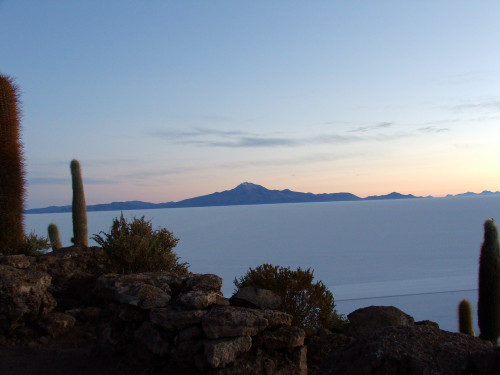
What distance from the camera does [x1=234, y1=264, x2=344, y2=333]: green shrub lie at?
6734mm

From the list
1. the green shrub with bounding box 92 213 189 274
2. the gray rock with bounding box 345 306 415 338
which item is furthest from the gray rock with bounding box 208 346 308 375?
the green shrub with bounding box 92 213 189 274

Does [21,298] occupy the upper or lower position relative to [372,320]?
upper

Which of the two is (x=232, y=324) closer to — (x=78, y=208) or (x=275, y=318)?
(x=275, y=318)

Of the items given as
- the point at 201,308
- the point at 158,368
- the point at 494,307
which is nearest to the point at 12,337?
the point at 158,368

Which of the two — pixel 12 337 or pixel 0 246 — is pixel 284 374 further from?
pixel 0 246

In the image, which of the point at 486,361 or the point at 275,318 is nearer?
the point at 486,361

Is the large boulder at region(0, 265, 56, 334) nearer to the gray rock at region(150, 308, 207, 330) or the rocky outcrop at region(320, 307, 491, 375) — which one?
the gray rock at region(150, 308, 207, 330)

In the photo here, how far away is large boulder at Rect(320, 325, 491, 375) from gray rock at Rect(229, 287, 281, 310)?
2337 millimetres

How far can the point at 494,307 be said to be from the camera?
1527cm

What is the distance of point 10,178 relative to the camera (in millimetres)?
11516

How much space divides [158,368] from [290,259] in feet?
143

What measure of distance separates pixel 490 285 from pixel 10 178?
13.4 metres

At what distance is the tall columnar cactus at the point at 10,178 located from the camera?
1142 centimetres

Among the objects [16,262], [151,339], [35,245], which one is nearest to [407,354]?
[151,339]
